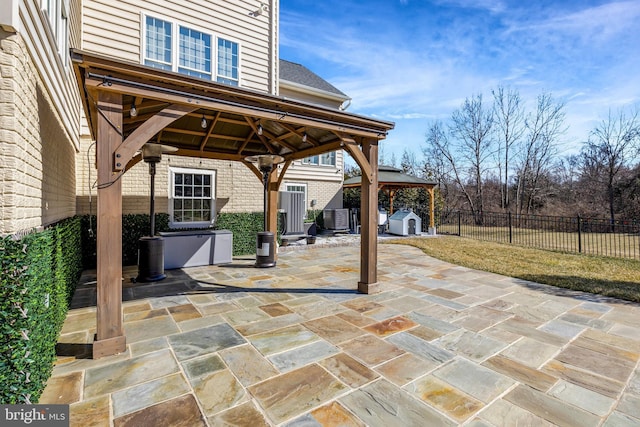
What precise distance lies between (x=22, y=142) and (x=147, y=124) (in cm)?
107

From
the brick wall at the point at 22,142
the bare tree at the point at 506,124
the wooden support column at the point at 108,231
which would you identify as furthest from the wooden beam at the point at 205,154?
the bare tree at the point at 506,124

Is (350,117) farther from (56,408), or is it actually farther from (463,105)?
(463,105)

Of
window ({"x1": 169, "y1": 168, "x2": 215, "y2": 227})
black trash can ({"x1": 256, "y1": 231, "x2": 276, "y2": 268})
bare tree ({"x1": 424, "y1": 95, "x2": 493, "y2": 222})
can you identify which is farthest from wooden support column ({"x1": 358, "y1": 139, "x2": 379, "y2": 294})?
bare tree ({"x1": 424, "y1": 95, "x2": 493, "y2": 222})

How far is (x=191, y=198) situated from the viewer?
26.8ft

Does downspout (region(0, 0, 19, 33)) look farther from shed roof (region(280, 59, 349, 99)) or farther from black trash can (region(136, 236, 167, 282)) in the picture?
shed roof (region(280, 59, 349, 99))

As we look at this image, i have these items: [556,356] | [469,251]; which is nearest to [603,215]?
[469,251]

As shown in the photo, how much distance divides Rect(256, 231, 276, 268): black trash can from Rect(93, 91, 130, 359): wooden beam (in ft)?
12.4

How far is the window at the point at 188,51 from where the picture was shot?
757 centimetres

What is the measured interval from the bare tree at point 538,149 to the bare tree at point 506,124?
0.67m

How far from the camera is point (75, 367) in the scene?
2764 millimetres

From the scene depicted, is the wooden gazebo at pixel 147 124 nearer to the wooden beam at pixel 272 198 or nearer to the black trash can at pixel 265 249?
the wooden beam at pixel 272 198

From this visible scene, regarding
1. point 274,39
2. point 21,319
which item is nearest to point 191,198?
point 274,39

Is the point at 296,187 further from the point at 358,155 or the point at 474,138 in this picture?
the point at 474,138

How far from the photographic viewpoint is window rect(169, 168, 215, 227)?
7961mm
